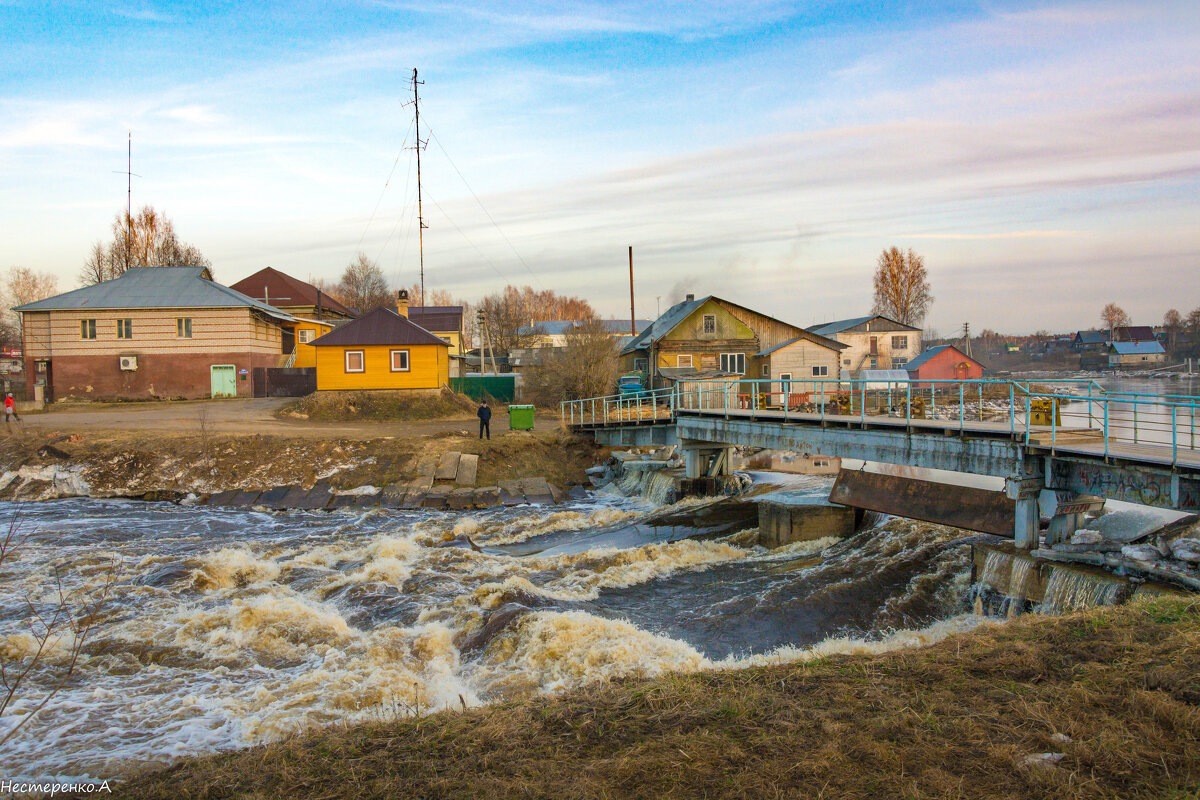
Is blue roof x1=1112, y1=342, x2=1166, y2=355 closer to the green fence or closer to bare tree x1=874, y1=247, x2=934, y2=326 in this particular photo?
bare tree x1=874, y1=247, x2=934, y2=326

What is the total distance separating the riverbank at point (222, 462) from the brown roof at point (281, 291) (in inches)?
1536

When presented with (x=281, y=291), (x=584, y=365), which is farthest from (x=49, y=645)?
(x=281, y=291)

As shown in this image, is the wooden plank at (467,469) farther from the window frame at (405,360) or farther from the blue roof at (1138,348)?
the blue roof at (1138,348)

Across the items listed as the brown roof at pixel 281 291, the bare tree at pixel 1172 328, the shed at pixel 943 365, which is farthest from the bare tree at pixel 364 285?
the bare tree at pixel 1172 328

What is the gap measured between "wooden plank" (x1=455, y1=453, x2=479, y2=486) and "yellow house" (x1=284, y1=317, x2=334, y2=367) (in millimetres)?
21694

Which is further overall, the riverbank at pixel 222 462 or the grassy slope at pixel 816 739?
the riverbank at pixel 222 462

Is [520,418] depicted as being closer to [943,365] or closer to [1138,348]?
[943,365]

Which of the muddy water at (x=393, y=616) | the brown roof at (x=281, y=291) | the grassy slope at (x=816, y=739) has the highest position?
the brown roof at (x=281, y=291)

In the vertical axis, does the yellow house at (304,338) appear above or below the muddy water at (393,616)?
above


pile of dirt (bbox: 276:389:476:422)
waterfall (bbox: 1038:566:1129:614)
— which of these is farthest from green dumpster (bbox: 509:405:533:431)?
waterfall (bbox: 1038:566:1129:614)

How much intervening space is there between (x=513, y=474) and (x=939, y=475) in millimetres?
13548

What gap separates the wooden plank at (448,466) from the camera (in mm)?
23281

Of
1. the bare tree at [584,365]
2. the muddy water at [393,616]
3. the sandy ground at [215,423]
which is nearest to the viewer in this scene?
the muddy water at [393,616]

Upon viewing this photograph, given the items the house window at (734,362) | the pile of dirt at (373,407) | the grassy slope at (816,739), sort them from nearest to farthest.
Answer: the grassy slope at (816,739)
the pile of dirt at (373,407)
the house window at (734,362)
